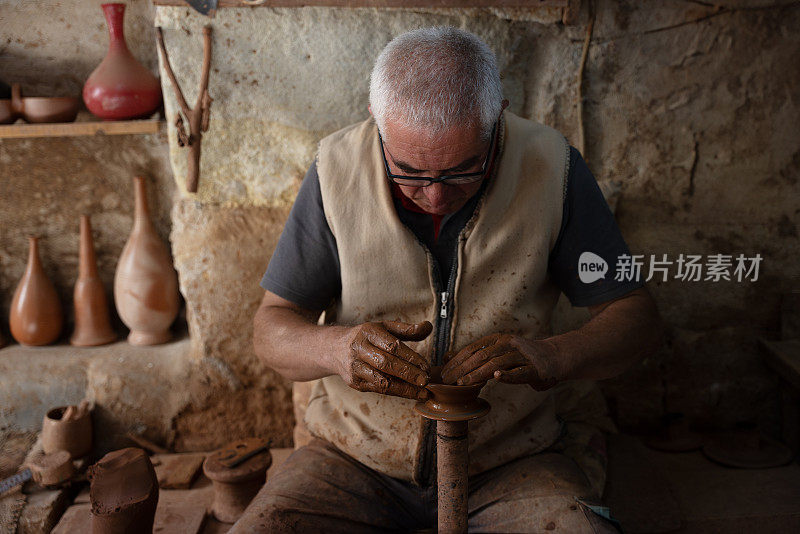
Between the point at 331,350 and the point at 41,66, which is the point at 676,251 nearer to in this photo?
the point at 331,350

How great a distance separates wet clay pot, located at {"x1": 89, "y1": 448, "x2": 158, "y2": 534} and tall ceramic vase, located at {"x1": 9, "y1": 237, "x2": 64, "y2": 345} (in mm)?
1361

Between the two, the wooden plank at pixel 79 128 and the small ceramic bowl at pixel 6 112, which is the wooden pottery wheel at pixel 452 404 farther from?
the small ceramic bowl at pixel 6 112

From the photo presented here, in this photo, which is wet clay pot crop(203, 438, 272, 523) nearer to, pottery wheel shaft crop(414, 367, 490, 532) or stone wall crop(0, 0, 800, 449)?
stone wall crop(0, 0, 800, 449)

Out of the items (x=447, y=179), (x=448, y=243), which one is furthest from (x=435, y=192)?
(x=448, y=243)

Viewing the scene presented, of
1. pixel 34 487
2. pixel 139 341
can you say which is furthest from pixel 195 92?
pixel 34 487

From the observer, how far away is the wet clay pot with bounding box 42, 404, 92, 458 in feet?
8.72

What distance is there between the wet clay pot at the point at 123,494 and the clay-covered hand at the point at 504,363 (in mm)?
948

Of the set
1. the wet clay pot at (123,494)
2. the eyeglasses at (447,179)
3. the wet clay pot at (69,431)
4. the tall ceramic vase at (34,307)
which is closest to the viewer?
the eyeglasses at (447,179)

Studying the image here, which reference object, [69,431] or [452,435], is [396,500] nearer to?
[452,435]

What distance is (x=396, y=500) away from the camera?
1.96 meters

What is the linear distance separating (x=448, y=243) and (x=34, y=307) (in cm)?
212

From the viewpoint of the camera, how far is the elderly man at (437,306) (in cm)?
183

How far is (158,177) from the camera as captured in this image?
10.3 ft

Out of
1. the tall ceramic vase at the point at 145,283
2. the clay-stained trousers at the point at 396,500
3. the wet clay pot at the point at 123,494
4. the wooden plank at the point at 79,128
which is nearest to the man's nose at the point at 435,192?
the clay-stained trousers at the point at 396,500
